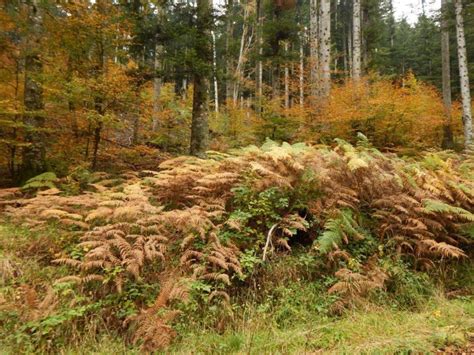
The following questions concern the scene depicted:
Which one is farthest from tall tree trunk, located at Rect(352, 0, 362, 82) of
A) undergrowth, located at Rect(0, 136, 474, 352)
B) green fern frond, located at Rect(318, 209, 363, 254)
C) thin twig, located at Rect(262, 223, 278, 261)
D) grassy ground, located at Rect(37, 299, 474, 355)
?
grassy ground, located at Rect(37, 299, 474, 355)

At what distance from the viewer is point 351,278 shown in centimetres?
415

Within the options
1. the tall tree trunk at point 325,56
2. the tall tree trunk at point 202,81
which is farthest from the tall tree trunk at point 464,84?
the tall tree trunk at point 202,81

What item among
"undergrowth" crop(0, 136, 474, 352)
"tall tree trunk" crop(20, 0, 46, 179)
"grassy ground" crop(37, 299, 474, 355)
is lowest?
"grassy ground" crop(37, 299, 474, 355)

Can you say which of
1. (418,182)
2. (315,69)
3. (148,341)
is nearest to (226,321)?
(148,341)

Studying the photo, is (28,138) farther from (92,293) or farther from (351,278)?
(351,278)

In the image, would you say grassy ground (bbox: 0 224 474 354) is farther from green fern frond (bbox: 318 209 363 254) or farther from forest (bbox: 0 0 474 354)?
green fern frond (bbox: 318 209 363 254)

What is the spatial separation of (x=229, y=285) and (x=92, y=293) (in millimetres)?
1604

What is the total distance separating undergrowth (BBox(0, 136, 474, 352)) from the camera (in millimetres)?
3510

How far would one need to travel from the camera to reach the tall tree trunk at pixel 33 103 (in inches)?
314

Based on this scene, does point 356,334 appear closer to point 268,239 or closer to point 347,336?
point 347,336

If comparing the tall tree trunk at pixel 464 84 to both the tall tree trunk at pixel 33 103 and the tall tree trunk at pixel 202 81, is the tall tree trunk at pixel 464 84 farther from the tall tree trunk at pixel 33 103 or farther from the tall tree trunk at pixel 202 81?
the tall tree trunk at pixel 33 103

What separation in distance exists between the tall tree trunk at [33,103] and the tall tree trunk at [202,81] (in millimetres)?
3697

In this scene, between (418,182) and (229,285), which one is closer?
(229,285)

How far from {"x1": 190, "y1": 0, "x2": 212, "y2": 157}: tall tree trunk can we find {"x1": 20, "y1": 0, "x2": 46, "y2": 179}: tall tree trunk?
3697 millimetres
